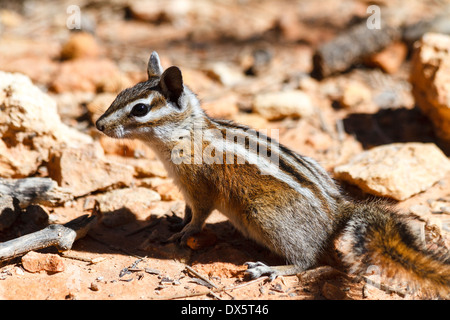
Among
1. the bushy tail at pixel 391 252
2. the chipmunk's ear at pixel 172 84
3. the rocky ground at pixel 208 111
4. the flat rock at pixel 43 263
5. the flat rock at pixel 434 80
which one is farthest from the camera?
the flat rock at pixel 434 80

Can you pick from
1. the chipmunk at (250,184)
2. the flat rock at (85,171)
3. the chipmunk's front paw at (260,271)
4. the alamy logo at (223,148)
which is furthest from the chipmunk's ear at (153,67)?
the chipmunk's front paw at (260,271)

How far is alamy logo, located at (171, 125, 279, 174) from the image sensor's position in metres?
3.92

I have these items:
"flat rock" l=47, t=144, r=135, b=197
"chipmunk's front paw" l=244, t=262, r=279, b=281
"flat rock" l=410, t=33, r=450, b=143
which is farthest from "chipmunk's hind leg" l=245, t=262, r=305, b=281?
"flat rock" l=410, t=33, r=450, b=143

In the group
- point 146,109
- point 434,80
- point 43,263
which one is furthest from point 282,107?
point 43,263

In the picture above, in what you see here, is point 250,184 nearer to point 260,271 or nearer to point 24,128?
point 260,271

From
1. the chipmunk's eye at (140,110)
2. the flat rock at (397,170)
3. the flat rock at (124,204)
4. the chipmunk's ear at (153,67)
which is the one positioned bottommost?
the flat rock at (124,204)

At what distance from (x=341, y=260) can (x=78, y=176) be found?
9.36 feet

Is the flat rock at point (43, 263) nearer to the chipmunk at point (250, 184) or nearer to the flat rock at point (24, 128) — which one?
the chipmunk at point (250, 184)

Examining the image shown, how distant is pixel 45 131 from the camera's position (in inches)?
189

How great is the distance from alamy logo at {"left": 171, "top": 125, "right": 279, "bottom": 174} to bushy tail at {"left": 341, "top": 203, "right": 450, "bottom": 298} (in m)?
0.87

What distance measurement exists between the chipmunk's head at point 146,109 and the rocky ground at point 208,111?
1009 mm

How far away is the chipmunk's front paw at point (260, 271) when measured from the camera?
361 centimetres

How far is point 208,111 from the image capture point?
6.32 meters

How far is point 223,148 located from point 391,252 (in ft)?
5.37
